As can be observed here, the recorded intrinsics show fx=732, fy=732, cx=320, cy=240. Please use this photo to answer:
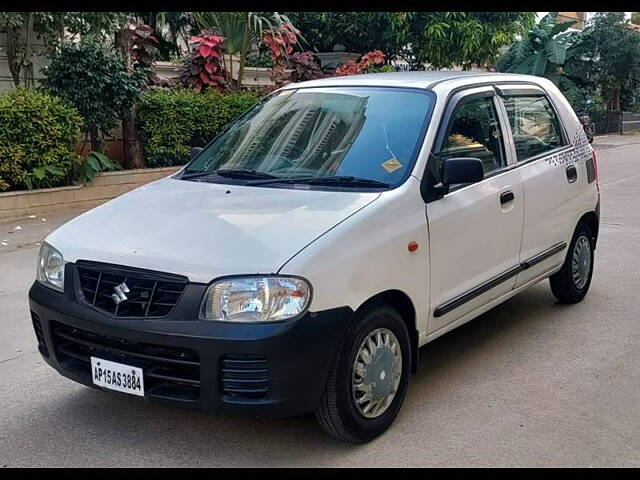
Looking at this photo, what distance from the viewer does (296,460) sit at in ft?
11.3

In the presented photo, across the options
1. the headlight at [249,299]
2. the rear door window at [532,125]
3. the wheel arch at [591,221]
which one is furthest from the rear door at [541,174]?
the headlight at [249,299]

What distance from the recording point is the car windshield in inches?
158

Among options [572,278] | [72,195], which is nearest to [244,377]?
[572,278]

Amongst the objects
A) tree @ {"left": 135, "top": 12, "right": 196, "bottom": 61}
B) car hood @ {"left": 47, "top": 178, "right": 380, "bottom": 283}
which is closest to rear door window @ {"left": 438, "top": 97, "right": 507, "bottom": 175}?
car hood @ {"left": 47, "top": 178, "right": 380, "bottom": 283}

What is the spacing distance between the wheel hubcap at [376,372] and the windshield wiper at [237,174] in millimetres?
1144

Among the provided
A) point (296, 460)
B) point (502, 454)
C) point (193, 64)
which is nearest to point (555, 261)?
point (502, 454)

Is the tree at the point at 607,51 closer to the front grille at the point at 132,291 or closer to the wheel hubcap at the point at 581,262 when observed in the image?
the wheel hubcap at the point at 581,262

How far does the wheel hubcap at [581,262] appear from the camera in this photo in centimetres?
579

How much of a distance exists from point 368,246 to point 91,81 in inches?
317

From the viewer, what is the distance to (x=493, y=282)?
4.54 m

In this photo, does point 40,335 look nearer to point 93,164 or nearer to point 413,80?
point 413,80

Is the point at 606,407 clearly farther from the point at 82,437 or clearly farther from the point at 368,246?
the point at 82,437

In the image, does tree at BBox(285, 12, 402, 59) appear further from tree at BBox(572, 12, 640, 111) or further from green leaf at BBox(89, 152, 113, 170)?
tree at BBox(572, 12, 640, 111)

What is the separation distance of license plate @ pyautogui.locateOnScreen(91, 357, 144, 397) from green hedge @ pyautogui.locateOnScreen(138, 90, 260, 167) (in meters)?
8.34
